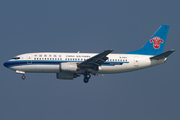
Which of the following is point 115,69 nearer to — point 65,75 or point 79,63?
point 79,63

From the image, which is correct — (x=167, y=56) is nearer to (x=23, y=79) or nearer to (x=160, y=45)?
(x=160, y=45)

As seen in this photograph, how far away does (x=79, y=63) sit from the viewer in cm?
5116

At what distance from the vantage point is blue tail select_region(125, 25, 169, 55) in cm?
5516

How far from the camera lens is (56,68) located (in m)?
51.2

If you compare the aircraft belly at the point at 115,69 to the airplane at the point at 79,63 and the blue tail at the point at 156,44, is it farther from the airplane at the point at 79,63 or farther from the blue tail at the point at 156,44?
the blue tail at the point at 156,44

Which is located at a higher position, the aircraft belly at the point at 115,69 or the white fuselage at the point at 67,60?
the white fuselage at the point at 67,60

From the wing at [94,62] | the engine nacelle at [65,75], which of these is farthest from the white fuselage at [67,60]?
the engine nacelle at [65,75]

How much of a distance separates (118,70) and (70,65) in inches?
315

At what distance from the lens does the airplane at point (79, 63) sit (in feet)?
166

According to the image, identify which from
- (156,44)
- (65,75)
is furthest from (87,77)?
(156,44)

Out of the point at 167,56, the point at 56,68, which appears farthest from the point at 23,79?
the point at 167,56

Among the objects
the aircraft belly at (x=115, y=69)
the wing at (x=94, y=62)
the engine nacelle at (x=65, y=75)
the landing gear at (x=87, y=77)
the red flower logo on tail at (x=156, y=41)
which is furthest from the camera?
the red flower logo on tail at (x=156, y=41)

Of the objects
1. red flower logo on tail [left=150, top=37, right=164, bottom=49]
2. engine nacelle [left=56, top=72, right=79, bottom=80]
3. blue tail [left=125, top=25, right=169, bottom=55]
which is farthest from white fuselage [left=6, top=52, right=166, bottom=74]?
red flower logo on tail [left=150, top=37, right=164, bottom=49]

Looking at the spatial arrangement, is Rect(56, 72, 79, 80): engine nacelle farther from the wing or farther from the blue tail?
the blue tail
